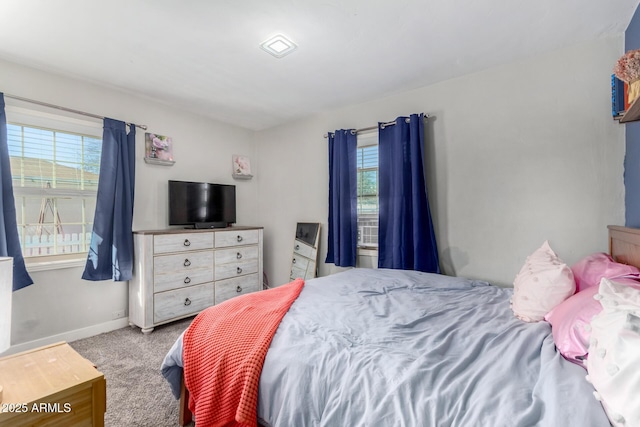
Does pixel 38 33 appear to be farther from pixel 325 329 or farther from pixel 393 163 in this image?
pixel 393 163

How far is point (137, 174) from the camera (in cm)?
304

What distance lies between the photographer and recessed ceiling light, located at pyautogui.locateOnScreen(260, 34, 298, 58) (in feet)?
6.48

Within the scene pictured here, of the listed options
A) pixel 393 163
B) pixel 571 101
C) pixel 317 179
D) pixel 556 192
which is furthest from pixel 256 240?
pixel 571 101

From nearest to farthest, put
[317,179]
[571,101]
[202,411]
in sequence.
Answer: [202,411], [571,101], [317,179]

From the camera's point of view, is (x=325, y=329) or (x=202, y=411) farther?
(x=325, y=329)

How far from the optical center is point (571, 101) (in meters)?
2.10

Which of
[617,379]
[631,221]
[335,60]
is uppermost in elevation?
[335,60]

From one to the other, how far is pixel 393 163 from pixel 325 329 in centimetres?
192

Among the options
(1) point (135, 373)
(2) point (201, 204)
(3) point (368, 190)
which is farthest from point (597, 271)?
(2) point (201, 204)

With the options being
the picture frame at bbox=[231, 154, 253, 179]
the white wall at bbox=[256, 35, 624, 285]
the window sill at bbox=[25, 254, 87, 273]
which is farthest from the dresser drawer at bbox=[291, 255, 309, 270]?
the window sill at bbox=[25, 254, 87, 273]

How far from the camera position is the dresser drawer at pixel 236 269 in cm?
324

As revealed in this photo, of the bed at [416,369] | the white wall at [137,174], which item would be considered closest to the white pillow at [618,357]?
the bed at [416,369]

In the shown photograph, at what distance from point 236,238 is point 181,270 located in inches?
27.4

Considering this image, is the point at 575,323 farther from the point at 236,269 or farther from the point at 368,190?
the point at 236,269
